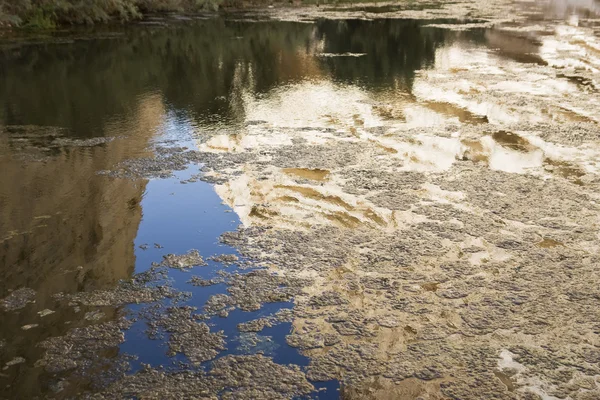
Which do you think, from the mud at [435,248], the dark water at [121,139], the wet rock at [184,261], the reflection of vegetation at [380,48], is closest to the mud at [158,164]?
the dark water at [121,139]

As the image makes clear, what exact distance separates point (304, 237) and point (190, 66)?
1186 centimetres

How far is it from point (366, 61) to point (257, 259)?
12.4 m

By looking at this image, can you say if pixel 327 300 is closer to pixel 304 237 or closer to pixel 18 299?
pixel 304 237

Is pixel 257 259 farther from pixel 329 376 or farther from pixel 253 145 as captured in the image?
pixel 253 145

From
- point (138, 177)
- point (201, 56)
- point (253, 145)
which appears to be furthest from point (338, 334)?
point (201, 56)

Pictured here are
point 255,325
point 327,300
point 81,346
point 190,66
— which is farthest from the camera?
point 190,66

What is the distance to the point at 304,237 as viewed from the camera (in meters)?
6.43

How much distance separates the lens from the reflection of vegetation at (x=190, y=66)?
12328 mm

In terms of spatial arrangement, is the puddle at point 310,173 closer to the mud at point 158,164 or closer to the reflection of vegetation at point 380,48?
the mud at point 158,164

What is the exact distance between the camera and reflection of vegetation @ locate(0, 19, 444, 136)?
1233 cm

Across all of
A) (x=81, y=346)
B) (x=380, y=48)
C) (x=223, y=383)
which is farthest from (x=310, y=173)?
(x=380, y=48)

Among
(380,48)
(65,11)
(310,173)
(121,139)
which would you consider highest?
(65,11)

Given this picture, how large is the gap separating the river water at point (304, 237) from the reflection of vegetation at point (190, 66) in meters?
0.16

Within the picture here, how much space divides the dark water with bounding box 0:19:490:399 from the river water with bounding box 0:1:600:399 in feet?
0.12
